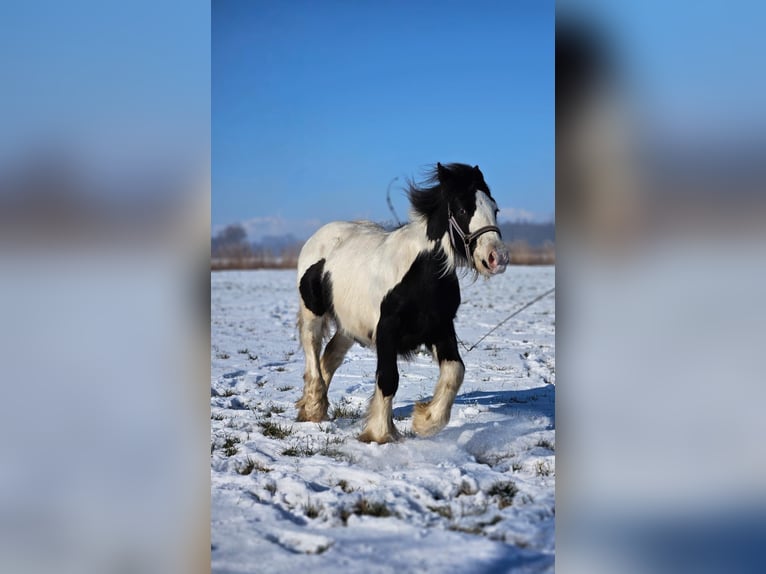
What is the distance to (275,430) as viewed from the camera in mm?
2398

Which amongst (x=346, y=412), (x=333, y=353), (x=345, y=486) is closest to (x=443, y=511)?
(x=345, y=486)

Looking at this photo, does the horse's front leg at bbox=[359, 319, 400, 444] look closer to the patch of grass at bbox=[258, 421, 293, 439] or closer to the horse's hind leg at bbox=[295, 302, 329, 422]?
the patch of grass at bbox=[258, 421, 293, 439]

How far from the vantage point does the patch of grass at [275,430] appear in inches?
93.0

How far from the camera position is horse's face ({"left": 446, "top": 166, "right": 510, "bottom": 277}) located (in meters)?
1.99

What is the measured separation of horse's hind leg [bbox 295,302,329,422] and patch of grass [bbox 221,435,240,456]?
Answer: 1.36 ft

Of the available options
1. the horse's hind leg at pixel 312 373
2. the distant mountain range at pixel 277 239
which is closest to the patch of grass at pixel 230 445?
the horse's hind leg at pixel 312 373
